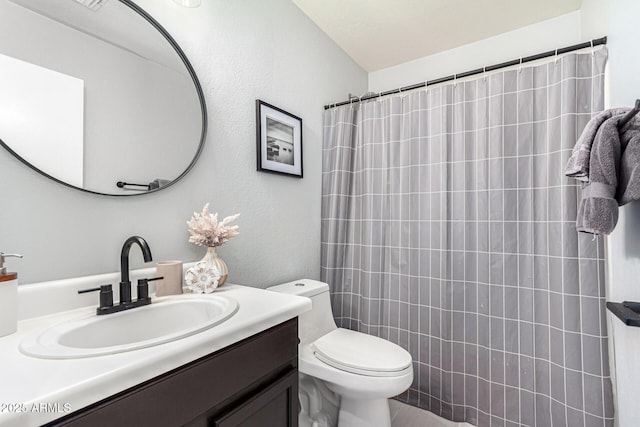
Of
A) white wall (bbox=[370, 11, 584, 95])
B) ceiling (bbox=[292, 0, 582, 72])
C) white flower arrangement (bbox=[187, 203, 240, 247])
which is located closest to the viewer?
white flower arrangement (bbox=[187, 203, 240, 247])

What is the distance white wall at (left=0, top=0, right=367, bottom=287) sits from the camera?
2.77 feet

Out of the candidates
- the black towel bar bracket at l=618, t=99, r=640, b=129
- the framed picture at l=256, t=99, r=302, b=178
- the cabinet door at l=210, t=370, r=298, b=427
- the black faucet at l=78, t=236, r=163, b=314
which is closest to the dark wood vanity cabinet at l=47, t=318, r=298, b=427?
the cabinet door at l=210, t=370, r=298, b=427

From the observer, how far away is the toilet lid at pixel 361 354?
1249 mm

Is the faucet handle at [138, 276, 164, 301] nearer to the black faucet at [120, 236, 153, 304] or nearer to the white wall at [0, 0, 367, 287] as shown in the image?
the black faucet at [120, 236, 153, 304]

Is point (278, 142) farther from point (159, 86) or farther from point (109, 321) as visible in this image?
point (109, 321)

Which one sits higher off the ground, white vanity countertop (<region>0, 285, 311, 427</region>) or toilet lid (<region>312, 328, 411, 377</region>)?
white vanity countertop (<region>0, 285, 311, 427</region>)

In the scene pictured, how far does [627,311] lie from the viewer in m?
0.89

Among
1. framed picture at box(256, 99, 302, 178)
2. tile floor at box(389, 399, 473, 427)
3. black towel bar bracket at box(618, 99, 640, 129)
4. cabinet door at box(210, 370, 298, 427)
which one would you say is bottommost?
tile floor at box(389, 399, 473, 427)

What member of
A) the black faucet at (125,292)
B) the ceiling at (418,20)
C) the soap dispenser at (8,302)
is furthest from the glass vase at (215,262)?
the ceiling at (418,20)

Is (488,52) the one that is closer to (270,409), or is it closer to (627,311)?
(627,311)

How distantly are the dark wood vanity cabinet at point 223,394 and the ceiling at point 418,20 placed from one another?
1822 millimetres

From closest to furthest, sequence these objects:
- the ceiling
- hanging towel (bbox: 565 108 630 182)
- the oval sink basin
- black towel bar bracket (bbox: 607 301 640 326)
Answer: the oval sink basin, black towel bar bracket (bbox: 607 301 640 326), hanging towel (bbox: 565 108 630 182), the ceiling

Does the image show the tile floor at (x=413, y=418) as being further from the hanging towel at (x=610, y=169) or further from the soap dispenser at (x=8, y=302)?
the soap dispenser at (x=8, y=302)

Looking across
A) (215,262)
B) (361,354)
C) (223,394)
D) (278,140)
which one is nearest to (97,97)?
(215,262)
